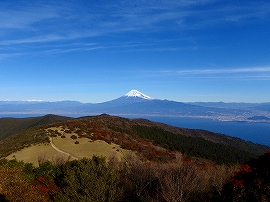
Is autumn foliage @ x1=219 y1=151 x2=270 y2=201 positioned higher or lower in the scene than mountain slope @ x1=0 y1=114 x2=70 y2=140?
higher

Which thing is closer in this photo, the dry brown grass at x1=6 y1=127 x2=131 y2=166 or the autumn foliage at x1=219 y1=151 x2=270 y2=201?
the autumn foliage at x1=219 y1=151 x2=270 y2=201

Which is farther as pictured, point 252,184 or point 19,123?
point 19,123

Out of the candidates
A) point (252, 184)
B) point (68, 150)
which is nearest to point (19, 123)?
point (68, 150)

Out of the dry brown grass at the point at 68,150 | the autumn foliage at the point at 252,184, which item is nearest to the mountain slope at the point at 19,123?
the dry brown grass at the point at 68,150

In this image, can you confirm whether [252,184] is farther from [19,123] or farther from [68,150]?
[19,123]

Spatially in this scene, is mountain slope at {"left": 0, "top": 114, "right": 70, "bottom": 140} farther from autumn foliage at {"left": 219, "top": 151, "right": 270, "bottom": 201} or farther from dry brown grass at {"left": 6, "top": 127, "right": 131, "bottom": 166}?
autumn foliage at {"left": 219, "top": 151, "right": 270, "bottom": 201}

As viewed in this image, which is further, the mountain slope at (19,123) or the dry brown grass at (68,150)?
the mountain slope at (19,123)

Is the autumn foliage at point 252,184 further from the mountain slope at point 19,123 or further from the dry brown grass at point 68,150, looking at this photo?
the mountain slope at point 19,123

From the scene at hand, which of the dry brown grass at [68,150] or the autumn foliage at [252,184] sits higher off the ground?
the autumn foliage at [252,184]

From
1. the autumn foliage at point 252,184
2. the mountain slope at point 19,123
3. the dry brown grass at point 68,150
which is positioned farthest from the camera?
the mountain slope at point 19,123

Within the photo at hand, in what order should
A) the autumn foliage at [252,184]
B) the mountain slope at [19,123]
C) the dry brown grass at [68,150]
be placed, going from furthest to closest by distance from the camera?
the mountain slope at [19,123] < the dry brown grass at [68,150] < the autumn foliage at [252,184]

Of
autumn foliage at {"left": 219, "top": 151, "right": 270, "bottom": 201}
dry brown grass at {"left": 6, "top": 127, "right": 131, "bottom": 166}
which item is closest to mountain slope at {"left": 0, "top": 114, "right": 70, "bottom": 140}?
dry brown grass at {"left": 6, "top": 127, "right": 131, "bottom": 166}

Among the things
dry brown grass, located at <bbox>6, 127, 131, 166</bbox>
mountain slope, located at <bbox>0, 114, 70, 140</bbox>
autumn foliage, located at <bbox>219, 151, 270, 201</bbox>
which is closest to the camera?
autumn foliage, located at <bbox>219, 151, 270, 201</bbox>

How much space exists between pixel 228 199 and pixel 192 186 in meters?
4.33
